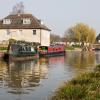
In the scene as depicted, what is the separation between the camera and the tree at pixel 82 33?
121 metres

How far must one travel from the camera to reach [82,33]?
121m

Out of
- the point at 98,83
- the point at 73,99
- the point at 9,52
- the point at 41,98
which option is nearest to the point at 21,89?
the point at 41,98

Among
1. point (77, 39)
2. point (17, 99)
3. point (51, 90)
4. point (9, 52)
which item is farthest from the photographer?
point (77, 39)

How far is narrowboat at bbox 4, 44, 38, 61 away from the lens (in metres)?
46.4

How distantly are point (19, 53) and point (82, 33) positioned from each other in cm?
7539

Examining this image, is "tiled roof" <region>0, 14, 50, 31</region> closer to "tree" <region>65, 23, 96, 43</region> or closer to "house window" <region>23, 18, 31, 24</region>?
"house window" <region>23, 18, 31, 24</region>

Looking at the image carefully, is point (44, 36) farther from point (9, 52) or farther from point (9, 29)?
point (9, 52)

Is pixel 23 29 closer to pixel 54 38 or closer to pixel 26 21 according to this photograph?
pixel 26 21

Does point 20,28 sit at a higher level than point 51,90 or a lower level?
higher

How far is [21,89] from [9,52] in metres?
27.3

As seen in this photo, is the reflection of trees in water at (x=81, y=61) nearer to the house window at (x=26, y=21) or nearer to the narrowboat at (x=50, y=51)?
the narrowboat at (x=50, y=51)

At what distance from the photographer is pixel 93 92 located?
1457cm

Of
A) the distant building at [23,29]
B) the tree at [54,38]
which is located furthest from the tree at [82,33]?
the distant building at [23,29]

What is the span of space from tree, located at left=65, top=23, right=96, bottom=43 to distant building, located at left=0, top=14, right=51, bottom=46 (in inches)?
1820
